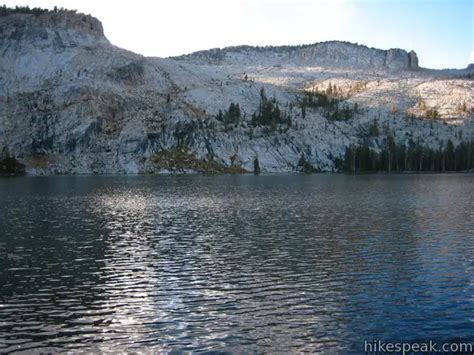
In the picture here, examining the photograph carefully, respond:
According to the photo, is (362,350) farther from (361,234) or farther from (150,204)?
(150,204)

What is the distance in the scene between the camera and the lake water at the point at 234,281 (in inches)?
1155

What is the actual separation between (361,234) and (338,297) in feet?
99.8

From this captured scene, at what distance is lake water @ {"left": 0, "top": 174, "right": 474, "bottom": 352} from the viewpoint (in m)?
29.3

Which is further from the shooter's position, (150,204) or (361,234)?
(150,204)

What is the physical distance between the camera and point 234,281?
1661 inches

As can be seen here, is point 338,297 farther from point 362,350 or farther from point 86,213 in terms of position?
point 86,213

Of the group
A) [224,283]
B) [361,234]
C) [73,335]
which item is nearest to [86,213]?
[361,234]

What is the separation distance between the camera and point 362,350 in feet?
88.0

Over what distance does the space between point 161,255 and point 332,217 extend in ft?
126

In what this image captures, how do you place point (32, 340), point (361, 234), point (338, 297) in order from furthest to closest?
point (361, 234)
point (338, 297)
point (32, 340)

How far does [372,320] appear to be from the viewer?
3164 cm

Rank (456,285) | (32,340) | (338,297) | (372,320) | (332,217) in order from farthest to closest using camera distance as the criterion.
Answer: (332,217), (456,285), (338,297), (372,320), (32,340)

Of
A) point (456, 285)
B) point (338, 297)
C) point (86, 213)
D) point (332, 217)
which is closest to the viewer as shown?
point (338, 297)

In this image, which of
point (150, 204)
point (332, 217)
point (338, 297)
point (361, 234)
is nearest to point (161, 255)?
point (338, 297)
